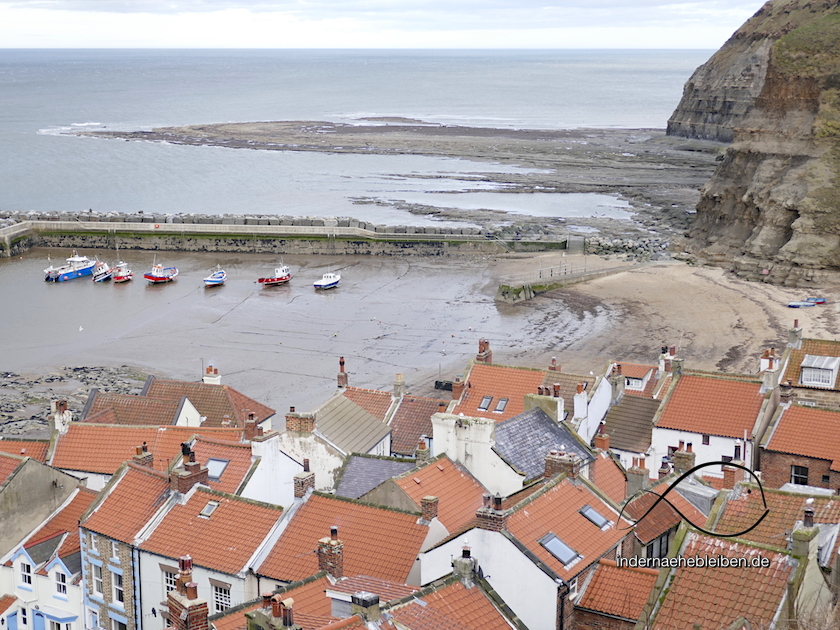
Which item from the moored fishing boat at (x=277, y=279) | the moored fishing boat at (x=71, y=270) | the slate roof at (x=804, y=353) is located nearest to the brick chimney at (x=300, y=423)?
the slate roof at (x=804, y=353)

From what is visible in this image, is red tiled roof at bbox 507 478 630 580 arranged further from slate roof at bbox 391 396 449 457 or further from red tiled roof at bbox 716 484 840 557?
slate roof at bbox 391 396 449 457

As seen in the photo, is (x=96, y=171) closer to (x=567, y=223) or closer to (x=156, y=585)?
(x=567, y=223)

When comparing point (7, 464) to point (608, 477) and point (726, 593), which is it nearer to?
point (608, 477)

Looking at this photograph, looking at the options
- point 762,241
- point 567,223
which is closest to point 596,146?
point 567,223

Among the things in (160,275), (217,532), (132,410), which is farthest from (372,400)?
(160,275)

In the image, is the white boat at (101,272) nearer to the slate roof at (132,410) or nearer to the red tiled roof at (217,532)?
the slate roof at (132,410)

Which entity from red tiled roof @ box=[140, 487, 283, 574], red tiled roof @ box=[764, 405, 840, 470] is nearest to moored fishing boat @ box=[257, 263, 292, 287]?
red tiled roof @ box=[764, 405, 840, 470]
